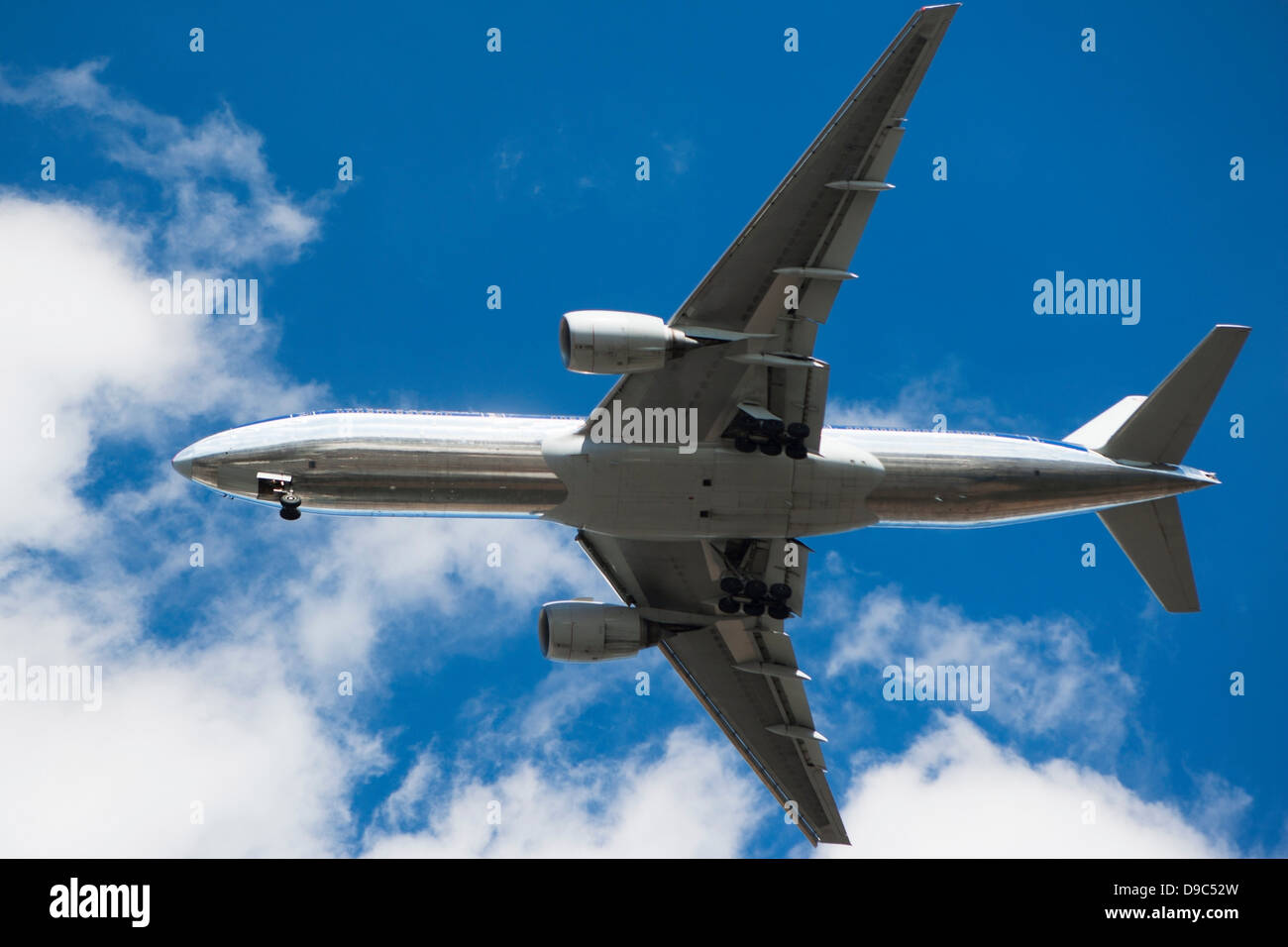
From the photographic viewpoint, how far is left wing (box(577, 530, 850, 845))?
147ft

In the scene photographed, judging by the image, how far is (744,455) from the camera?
1542 inches

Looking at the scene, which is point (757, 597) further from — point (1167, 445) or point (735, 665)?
point (1167, 445)

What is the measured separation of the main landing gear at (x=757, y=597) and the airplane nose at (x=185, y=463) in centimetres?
1646

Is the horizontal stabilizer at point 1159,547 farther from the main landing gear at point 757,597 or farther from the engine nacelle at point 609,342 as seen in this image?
the engine nacelle at point 609,342

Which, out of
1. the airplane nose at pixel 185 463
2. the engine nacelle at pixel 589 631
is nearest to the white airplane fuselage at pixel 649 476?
the airplane nose at pixel 185 463

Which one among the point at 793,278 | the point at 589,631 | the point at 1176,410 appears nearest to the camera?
the point at 793,278

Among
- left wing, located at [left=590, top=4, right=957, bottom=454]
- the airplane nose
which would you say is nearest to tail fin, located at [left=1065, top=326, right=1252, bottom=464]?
left wing, located at [left=590, top=4, right=957, bottom=454]

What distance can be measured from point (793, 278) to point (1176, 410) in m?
14.8

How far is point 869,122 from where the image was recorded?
114 feet

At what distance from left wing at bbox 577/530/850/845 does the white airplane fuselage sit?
452cm

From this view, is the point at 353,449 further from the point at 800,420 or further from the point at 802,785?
the point at 802,785

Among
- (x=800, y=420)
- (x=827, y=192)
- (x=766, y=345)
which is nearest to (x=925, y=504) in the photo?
(x=800, y=420)

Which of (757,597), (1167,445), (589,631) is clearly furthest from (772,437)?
(1167,445)

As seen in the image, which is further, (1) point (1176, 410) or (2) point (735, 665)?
(2) point (735, 665)
